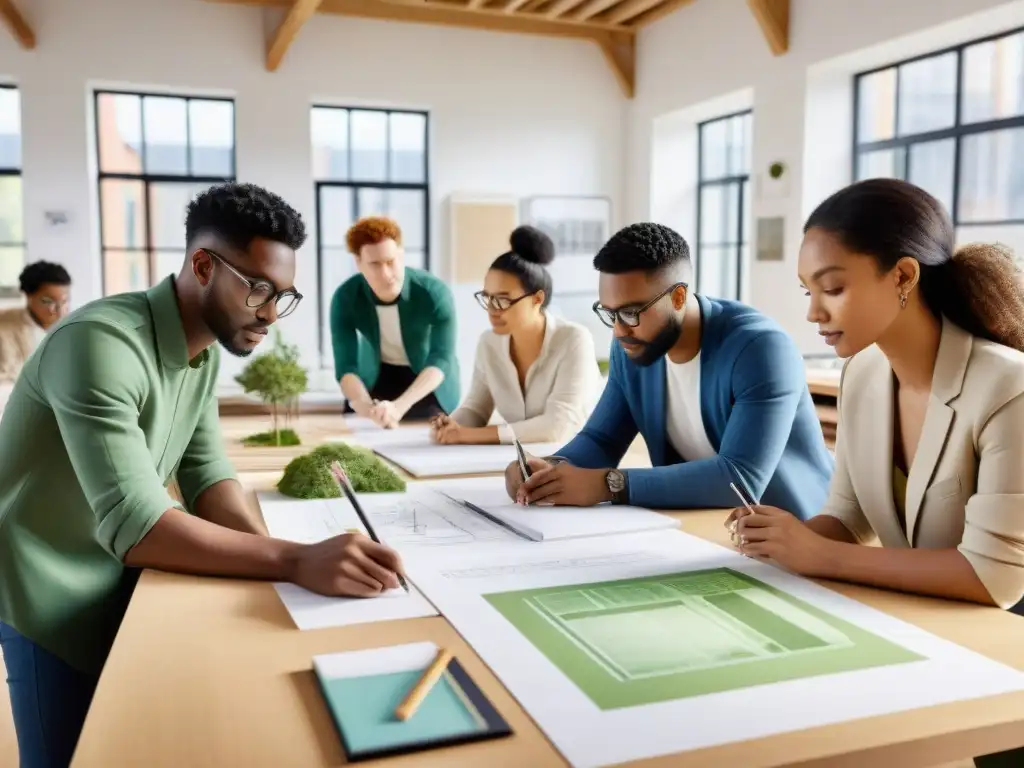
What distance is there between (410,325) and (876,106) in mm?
3664

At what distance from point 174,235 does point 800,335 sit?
448 cm

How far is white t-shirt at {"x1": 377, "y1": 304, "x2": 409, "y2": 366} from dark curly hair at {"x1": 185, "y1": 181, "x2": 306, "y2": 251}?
6.48 feet

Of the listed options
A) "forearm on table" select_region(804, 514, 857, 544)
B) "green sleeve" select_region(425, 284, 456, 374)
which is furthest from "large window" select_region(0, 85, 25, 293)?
"forearm on table" select_region(804, 514, 857, 544)

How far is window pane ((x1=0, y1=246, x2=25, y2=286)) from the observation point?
6.32m

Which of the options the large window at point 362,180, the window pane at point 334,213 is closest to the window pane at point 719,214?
the large window at point 362,180

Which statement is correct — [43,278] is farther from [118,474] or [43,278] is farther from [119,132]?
[118,474]

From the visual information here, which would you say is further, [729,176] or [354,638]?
[729,176]

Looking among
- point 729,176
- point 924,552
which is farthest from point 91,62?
point 924,552

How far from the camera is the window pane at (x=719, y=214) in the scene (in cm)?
686

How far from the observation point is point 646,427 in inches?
83.5

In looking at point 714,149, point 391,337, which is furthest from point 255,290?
point 714,149

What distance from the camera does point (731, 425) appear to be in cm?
178

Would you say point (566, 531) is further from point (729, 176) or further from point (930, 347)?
point (729, 176)

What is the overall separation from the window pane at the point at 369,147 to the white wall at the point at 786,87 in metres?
2.07
